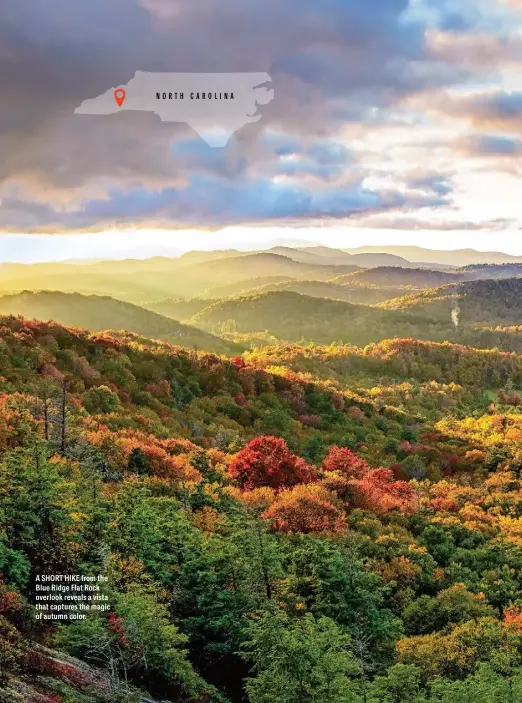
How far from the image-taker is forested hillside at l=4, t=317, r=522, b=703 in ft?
31.4

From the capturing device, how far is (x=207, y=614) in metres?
12.2

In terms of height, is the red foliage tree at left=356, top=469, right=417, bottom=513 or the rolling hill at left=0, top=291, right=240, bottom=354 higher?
the rolling hill at left=0, top=291, right=240, bottom=354

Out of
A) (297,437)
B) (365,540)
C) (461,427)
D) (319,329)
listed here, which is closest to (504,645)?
(365,540)

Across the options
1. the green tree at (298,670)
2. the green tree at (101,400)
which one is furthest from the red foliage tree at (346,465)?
the green tree at (298,670)

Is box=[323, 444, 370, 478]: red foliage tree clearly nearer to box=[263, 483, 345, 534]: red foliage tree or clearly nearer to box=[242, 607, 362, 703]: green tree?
box=[263, 483, 345, 534]: red foliage tree

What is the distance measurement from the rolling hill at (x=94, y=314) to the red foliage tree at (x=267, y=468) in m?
90.4

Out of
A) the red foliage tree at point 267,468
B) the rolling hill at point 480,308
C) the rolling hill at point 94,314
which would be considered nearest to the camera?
the red foliage tree at point 267,468

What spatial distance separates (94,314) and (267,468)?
419 feet

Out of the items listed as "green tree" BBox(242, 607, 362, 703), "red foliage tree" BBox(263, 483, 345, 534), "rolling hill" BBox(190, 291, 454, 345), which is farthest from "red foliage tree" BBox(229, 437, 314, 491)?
"rolling hill" BBox(190, 291, 454, 345)

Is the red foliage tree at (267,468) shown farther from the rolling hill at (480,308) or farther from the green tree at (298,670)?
the rolling hill at (480,308)

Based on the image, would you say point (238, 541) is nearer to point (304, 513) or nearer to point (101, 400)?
point (304, 513)

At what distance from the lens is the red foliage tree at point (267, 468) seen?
2333cm

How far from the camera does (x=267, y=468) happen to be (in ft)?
77.3

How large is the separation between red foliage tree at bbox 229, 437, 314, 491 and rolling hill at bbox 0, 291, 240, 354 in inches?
3561
